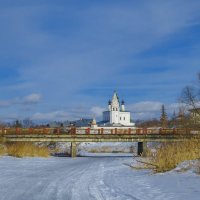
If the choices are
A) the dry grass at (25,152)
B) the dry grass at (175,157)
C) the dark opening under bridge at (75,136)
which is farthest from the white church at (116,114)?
the dry grass at (175,157)

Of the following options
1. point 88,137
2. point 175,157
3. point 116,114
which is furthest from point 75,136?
point 116,114

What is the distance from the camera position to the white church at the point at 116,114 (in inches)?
7008

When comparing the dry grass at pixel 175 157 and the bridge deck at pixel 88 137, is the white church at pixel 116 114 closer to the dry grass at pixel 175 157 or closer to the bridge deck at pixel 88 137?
the bridge deck at pixel 88 137

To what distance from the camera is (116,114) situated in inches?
7037

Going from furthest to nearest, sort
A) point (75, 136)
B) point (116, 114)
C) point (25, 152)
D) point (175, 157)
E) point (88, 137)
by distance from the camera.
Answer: point (116, 114)
point (88, 137)
point (75, 136)
point (25, 152)
point (175, 157)

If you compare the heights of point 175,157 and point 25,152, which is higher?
point 175,157

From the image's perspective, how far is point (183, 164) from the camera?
1727 cm

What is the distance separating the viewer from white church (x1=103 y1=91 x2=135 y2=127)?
17800cm

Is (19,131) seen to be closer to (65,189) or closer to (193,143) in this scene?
(193,143)

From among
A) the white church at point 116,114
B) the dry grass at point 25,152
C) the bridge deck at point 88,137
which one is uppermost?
the white church at point 116,114

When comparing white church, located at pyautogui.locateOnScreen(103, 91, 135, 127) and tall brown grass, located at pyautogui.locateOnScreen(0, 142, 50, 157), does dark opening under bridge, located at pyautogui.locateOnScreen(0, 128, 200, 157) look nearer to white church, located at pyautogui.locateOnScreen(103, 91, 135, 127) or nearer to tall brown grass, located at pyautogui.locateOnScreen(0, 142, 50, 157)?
tall brown grass, located at pyautogui.locateOnScreen(0, 142, 50, 157)

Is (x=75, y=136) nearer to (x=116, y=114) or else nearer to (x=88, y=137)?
(x=88, y=137)

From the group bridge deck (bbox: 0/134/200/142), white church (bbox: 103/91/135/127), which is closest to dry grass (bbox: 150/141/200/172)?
bridge deck (bbox: 0/134/200/142)

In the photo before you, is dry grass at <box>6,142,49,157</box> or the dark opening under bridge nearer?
dry grass at <box>6,142,49,157</box>
